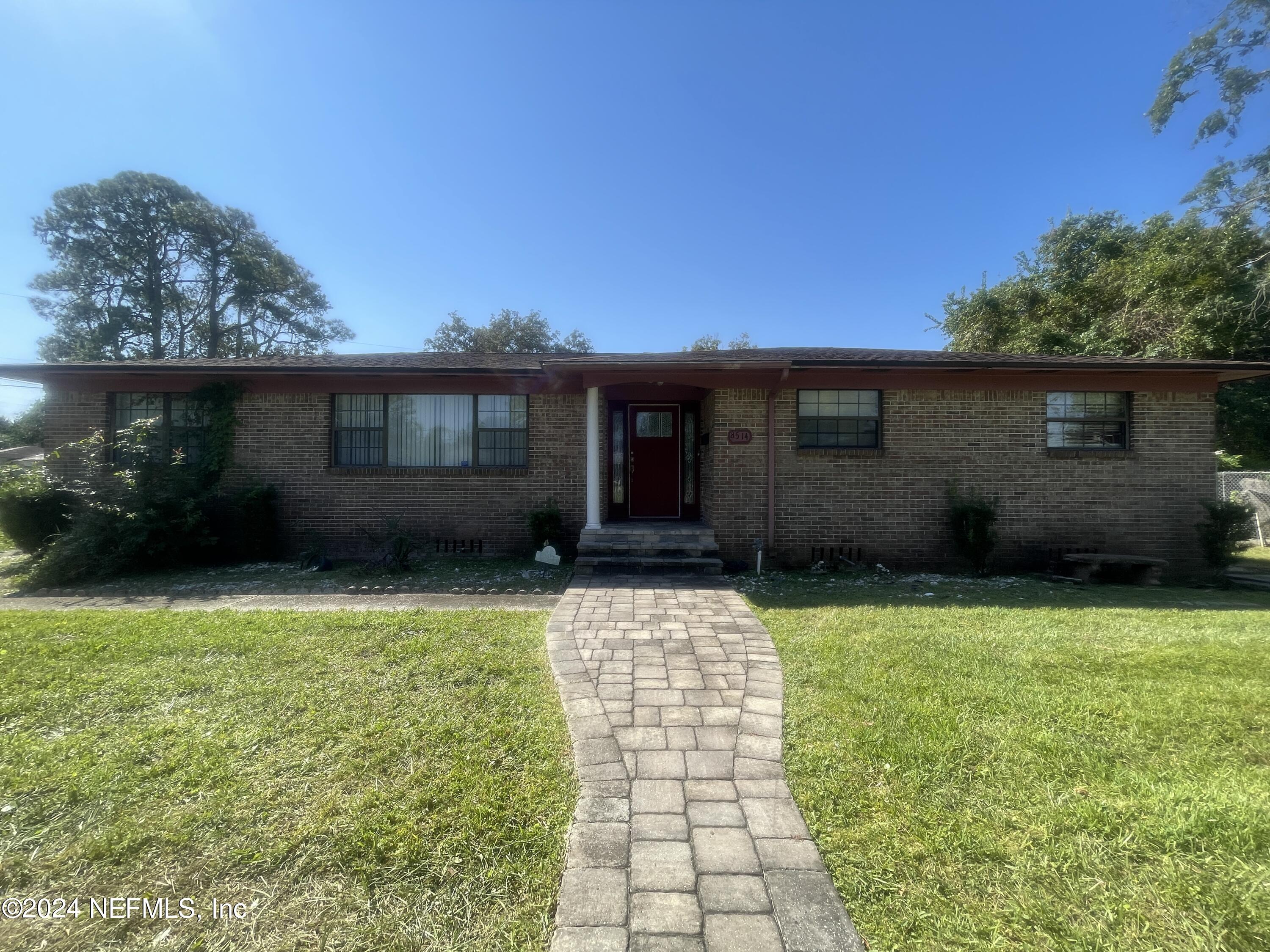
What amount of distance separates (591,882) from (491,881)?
1.16 feet

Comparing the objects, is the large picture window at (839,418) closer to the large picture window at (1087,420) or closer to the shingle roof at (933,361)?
the shingle roof at (933,361)

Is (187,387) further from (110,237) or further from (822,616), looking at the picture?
(110,237)

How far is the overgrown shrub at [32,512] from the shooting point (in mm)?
7281

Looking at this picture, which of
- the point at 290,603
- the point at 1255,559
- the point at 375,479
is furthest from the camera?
the point at 1255,559

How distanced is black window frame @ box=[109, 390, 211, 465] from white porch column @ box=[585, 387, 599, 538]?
6.15 metres

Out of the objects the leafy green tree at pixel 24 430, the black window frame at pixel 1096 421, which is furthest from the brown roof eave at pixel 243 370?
the leafy green tree at pixel 24 430

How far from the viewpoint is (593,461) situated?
323 inches

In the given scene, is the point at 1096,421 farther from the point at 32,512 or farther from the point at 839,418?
the point at 32,512

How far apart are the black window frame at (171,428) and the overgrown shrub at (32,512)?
3.42 ft

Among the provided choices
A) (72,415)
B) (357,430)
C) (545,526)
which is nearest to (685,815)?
(545,526)

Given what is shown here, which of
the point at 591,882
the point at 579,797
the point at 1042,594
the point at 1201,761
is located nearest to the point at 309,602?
the point at 579,797

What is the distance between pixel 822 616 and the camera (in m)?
5.09

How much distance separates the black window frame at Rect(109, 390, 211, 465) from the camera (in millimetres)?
8477

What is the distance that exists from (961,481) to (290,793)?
28.8 ft
